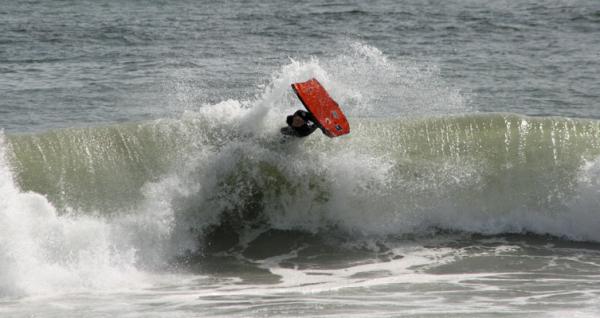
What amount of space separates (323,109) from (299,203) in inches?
55.7

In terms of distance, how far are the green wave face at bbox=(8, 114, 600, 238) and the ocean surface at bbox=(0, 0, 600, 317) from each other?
0.8 inches

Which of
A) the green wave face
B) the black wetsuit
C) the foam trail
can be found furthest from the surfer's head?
the foam trail

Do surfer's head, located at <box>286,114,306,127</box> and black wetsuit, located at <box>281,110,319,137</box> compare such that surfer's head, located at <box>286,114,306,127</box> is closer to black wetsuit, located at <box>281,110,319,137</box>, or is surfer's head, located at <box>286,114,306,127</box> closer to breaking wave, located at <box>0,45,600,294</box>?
black wetsuit, located at <box>281,110,319,137</box>

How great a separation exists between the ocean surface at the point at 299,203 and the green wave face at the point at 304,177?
21 mm

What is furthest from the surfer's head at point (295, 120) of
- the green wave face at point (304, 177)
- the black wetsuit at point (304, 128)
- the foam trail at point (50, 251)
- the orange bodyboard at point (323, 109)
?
the foam trail at point (50, 251)

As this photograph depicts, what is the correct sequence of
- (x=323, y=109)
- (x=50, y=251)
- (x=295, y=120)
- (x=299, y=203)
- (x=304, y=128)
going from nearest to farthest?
(x=50, y=251) < (x=323, y=109) < (x=295, y=120) < (x=304, y=128) < (x=299, y=203)

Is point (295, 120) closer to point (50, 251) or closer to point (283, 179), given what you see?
point (283, 179)

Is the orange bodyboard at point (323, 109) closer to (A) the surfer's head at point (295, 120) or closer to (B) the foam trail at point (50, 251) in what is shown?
(A) the surfer's head at point (295, 120)

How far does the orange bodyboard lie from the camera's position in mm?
10992

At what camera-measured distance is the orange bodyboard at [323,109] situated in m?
11.0

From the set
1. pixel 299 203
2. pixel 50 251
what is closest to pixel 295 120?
pixel 299 203

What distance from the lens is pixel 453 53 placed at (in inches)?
803

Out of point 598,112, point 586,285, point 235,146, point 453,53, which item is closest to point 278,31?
point 453,53

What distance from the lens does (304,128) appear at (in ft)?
37.2
